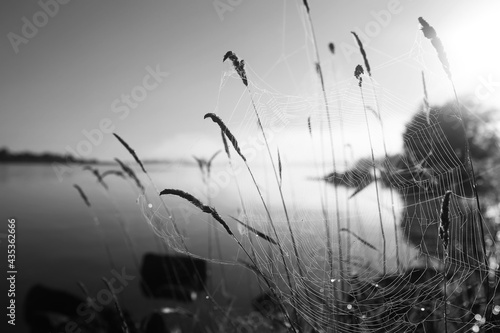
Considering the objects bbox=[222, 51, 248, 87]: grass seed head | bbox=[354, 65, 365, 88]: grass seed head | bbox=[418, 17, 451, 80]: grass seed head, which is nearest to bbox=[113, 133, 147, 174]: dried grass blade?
bbox=[222, 51, 248, 87]: grass seed head

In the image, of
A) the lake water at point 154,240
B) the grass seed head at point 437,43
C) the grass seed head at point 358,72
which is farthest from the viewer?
the lake water at point 154,240

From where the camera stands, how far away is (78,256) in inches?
458

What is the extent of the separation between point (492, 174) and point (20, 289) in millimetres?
21437

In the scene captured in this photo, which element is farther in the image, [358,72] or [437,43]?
[358,72]

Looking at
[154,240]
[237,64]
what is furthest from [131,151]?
[154,240]

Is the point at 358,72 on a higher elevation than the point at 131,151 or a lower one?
higher

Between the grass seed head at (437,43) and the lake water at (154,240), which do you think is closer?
the grass seed head at (437,43)

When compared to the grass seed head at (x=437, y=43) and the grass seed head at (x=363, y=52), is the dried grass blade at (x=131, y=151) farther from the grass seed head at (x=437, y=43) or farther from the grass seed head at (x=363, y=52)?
the grass seed head at (x=437, y=43)

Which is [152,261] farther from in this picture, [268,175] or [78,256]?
[268,175]

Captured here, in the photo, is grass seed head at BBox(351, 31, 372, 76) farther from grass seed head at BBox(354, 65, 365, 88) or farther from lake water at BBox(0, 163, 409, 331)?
lake water at BBox(0, 163, 409, 331)

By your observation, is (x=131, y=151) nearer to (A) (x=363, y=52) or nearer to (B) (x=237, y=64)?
(B) (x=237, y=64)

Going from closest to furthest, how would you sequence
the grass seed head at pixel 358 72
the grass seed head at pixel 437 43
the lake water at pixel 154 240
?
the grass seed head at pixel 437 43
the grass seed head at pixel 358 72
the lake water at pixel 154 240

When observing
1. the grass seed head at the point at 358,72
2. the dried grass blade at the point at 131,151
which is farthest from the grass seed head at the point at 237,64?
the dried grass blade at the point at 131,151

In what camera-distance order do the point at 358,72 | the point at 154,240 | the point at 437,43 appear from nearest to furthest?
1. the point at 437,43
2. the point at 358,72
3. the point at 154,240
